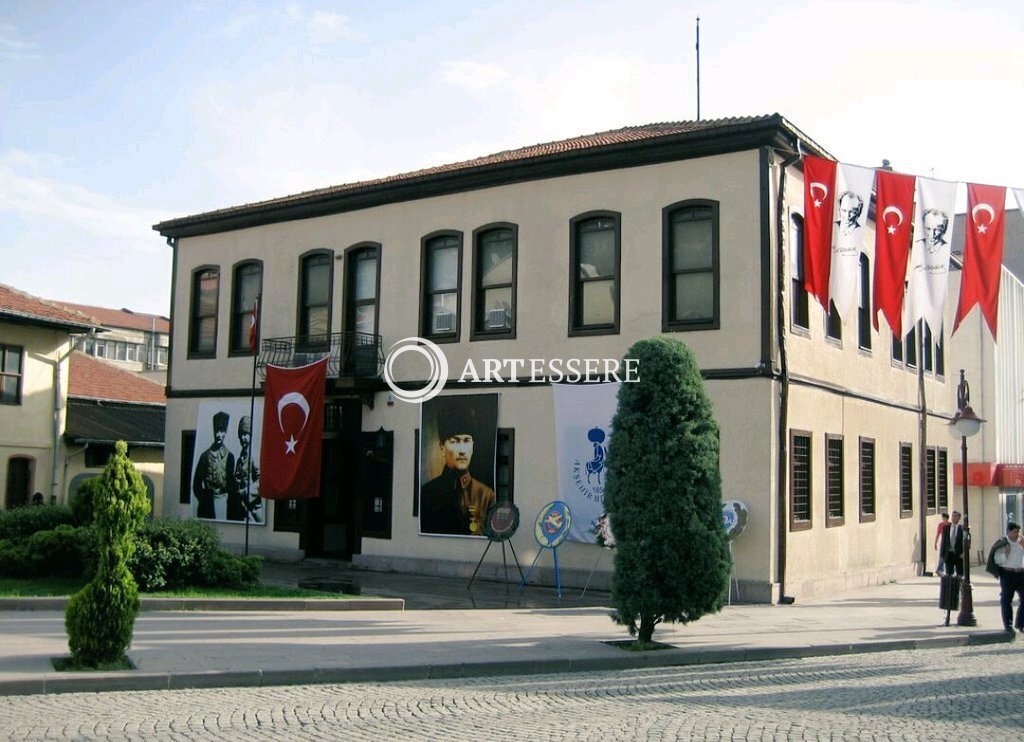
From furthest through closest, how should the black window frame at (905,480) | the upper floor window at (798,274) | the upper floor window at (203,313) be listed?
1. the upper floor window at (203,313)
2. the black window frame at (905,480)
3. the upper floor window at (798,274)

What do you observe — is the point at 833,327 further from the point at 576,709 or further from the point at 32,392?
the point at 32,392

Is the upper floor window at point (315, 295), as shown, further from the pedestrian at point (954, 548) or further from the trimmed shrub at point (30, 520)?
the pedestrian at point (954, 548)

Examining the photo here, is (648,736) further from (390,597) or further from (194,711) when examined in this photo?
(390,597)

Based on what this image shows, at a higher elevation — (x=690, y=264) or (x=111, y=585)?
(x=690, y=264)

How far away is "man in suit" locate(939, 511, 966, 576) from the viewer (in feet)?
54.6

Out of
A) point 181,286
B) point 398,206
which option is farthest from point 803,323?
point 181,286

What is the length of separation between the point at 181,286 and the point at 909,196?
653 inches

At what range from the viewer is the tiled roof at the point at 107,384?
117 feet

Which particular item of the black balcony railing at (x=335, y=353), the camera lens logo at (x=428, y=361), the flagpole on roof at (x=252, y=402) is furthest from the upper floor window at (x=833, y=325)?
the flagpole on roof at (x=252, y=402)

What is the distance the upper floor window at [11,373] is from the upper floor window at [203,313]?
727 cm

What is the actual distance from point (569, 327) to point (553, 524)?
363cm

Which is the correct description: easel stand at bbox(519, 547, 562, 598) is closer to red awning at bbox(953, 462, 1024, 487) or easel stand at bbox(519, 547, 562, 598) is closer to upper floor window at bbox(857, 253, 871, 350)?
upper floor window at bbox(857, 253, 871, 350)

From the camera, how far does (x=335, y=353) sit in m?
22.1

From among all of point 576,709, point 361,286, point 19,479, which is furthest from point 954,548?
point 19,479
